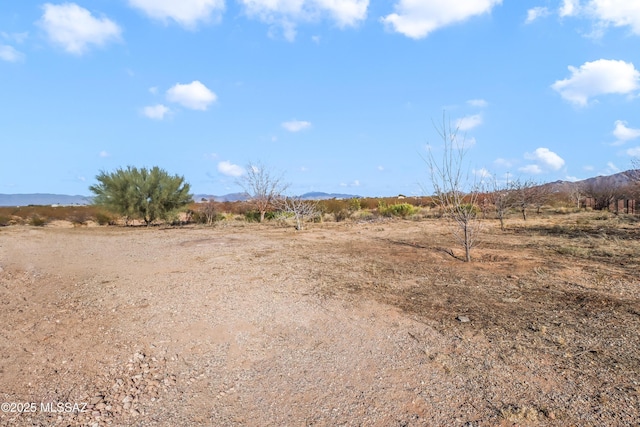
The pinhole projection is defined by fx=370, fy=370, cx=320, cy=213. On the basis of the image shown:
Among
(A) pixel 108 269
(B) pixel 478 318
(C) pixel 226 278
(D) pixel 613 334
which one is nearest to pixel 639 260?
(D) pixel 613 334

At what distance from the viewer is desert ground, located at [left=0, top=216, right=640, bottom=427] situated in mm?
2809

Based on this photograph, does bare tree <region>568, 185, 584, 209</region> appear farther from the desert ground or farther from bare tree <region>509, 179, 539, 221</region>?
the desert ground

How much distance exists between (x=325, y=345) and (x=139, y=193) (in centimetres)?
2079

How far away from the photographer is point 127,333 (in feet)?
14.1

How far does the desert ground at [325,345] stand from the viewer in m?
2.81

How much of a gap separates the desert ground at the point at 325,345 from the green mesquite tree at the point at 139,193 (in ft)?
47.0

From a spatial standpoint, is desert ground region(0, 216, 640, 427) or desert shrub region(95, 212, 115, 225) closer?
desert ground region(0, 216, 640, 427)

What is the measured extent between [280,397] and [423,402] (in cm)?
113

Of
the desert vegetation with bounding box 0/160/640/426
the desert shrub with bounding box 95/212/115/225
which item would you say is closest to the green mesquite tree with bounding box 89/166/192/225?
the desert shrub with bounding box 95/212/115/225

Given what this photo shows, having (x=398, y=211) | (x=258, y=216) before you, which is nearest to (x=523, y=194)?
(x=398, y=211)

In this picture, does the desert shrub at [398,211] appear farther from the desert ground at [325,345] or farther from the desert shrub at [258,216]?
the desert ground at [325,345]

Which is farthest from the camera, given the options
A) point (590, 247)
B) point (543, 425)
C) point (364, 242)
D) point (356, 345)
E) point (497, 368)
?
point (364, 242)

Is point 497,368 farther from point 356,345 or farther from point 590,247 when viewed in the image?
point 590,247

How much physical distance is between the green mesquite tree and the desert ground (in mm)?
14328
